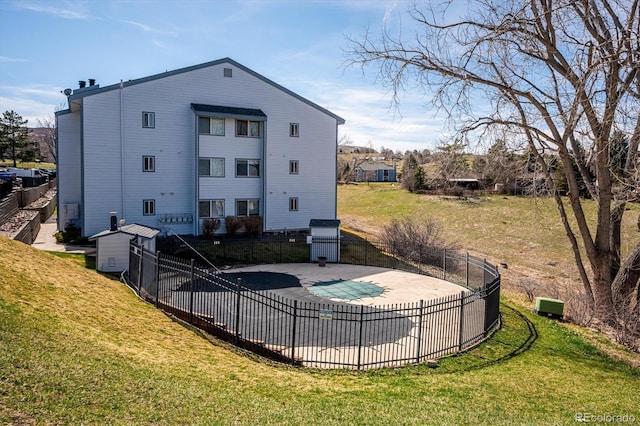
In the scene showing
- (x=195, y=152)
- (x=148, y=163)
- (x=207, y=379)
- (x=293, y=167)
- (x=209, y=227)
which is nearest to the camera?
(x=207, y=379)

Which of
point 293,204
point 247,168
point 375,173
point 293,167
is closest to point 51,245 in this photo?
point 247,168

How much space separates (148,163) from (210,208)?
4.45 metres

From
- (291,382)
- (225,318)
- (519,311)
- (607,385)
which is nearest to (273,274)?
(225,318)

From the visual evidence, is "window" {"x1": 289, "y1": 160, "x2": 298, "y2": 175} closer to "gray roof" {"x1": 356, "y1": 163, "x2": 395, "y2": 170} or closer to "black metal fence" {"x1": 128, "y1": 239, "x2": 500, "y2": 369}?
"black metal fence" {"x1": 128, "y1": 239, "x2": 500, "y2": 369}

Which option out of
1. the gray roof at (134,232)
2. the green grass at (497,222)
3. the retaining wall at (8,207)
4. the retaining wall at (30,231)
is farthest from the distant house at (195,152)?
the green grass at (497,222)

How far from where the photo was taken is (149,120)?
86.1 feet

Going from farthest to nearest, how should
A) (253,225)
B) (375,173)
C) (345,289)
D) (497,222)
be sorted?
(375,173) → (497,222) → (253,225) → (345,289)

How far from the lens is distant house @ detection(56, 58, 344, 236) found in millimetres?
25172

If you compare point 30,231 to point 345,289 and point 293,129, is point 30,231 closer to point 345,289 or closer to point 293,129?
point 293,129

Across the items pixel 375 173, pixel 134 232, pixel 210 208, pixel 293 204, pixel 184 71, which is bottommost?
pixel 134 232

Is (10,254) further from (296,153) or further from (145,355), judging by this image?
(296,153)

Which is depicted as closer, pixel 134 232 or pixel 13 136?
pixel 134 232

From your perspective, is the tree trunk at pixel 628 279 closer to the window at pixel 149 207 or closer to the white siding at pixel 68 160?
the window at pixel 149 207

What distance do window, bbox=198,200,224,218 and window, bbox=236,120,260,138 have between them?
4.51 m
